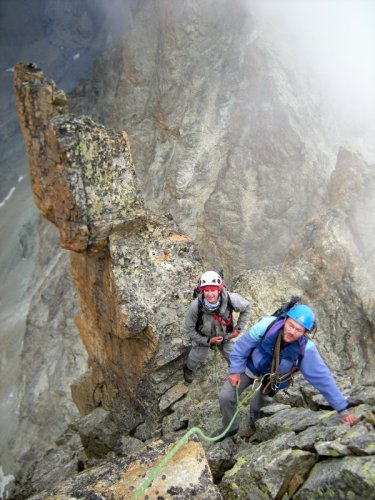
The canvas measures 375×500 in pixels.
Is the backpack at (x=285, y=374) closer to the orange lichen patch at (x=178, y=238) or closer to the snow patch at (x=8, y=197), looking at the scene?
the orange lichen patch at (x=178, y=238)

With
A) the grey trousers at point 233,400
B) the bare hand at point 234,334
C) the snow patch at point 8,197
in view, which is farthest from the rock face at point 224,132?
the snow patch at point 8,197

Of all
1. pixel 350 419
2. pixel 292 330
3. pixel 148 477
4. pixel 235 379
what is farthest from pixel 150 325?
pixel 350 419

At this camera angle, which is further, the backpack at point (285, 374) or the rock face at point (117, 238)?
the rock face at point (117, 238)

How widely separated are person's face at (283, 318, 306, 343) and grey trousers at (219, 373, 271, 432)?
1731 mm

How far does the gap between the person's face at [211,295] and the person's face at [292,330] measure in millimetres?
2537

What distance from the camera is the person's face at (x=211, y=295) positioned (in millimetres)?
9648

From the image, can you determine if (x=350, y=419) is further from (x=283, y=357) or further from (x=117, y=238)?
(x=117, y=238)

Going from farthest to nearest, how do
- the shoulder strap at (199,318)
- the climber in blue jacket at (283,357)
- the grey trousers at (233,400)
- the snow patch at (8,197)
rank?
the snow patch at (8,197)
the shoulder strap at (199,318)
the grey trousers at (233,400)
the climber in blue jacket at (283,357)

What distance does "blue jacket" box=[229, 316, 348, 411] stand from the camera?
7.43 meters

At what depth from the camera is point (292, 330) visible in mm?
7246

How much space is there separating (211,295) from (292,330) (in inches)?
108

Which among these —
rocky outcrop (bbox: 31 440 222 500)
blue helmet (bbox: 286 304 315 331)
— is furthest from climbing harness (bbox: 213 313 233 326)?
rocky outcrop (bbox: 31 440 222 500)

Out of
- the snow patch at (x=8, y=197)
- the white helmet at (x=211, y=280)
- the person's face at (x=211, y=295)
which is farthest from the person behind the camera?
the snow patch at (x=8, y=197)

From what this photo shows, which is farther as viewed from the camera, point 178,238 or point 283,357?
point 178,238
